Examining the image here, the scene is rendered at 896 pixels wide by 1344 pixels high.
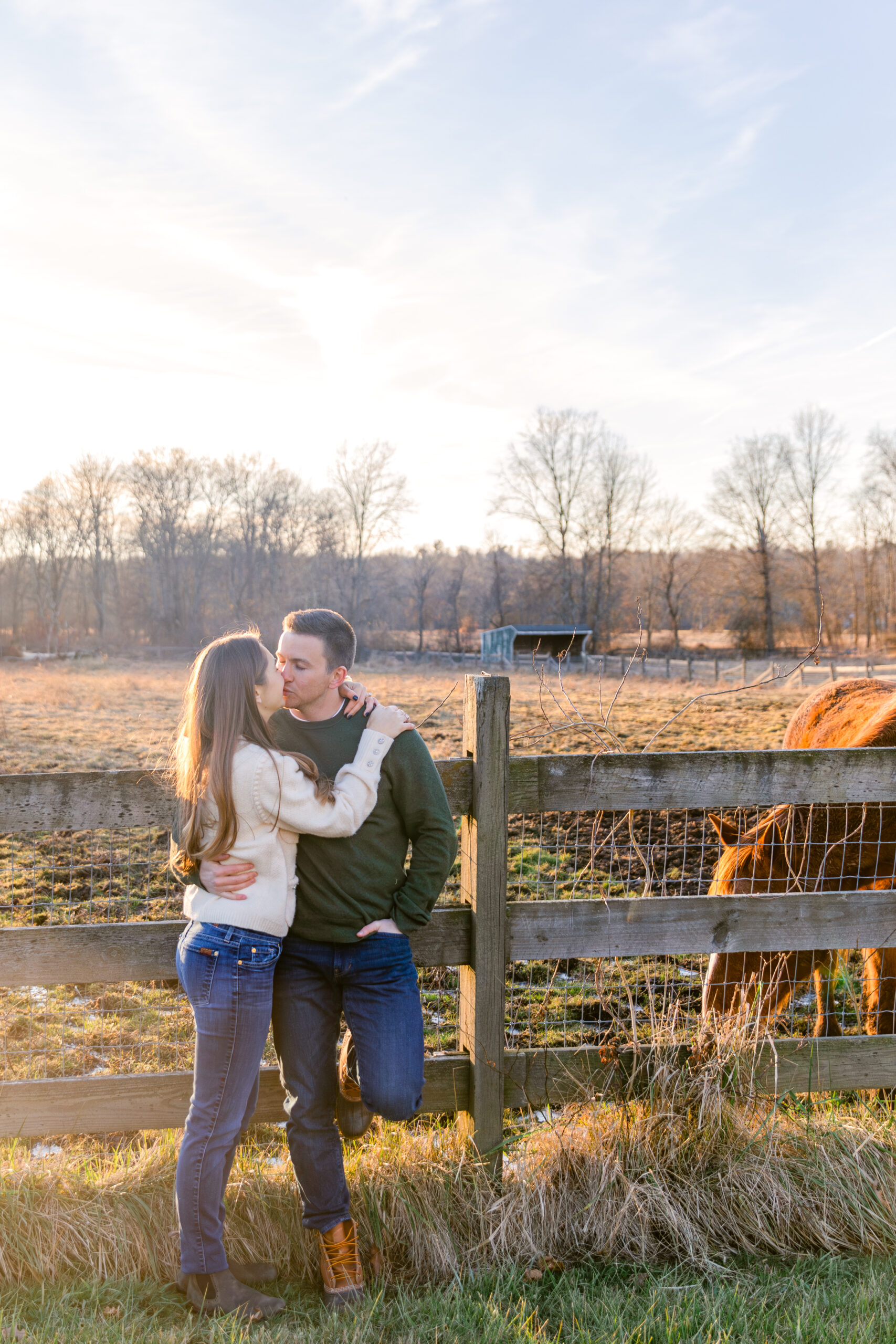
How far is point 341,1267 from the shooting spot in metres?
2.71

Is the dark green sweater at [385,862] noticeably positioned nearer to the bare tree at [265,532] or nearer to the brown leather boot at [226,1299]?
the brown leather boot at [226,1299]

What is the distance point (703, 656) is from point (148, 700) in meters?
38.4

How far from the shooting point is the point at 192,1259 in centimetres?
260

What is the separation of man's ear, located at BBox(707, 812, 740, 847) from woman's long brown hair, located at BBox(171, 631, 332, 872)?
2.24 m

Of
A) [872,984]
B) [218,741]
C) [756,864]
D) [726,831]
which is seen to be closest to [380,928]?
[218,741]

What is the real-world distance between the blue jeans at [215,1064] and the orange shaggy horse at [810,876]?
186 cm

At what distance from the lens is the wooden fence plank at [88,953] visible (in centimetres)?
297

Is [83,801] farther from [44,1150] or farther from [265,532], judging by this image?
[265,532]

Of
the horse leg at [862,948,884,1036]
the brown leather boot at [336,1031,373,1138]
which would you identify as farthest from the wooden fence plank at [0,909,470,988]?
the horse leg at [862,948,884,1036]

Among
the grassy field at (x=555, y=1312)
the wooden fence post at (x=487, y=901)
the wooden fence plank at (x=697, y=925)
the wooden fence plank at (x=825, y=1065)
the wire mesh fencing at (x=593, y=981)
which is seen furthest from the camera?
the wire mesh fencing at (x=593, y=981)

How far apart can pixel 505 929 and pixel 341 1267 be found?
1.15 metres

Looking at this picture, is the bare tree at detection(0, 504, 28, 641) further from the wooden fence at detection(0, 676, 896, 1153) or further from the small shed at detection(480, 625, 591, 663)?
the wooden fence at detection(0, 676, 896, 1153)

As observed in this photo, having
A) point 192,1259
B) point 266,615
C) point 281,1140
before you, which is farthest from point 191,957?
point 266,615

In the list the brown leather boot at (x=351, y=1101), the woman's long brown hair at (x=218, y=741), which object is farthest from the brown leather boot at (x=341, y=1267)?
the woman's long brown hair at (x=218, y=741)
